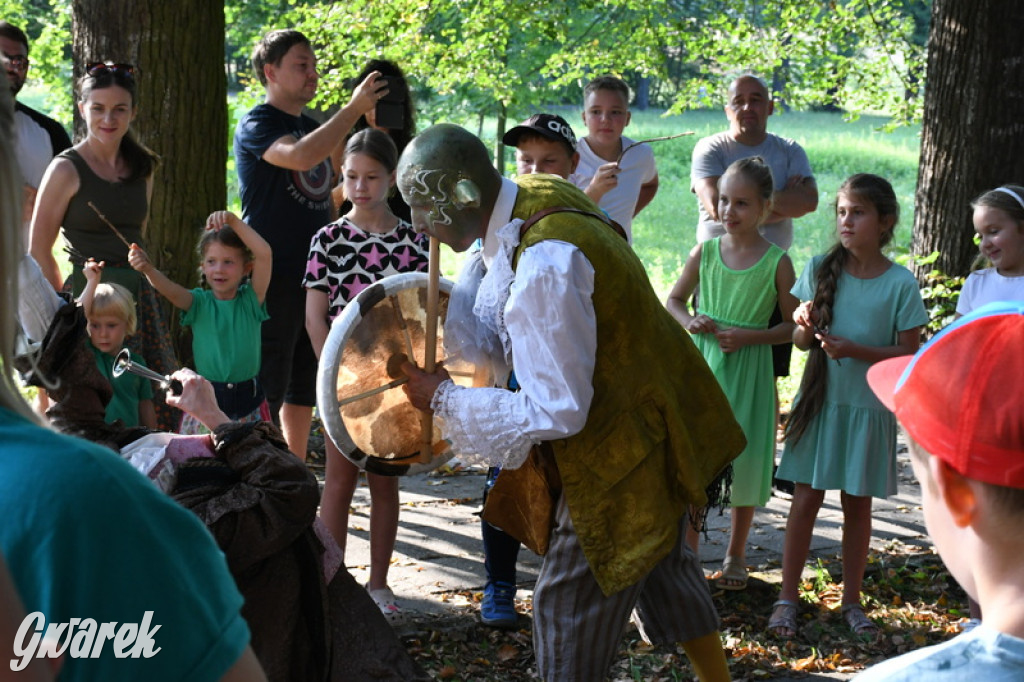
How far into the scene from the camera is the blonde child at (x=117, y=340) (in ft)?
14.6

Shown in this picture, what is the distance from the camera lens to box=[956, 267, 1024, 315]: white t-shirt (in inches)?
191

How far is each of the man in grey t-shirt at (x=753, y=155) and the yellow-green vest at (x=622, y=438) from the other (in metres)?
3.04

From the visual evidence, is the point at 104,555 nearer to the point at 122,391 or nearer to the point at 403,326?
the point at 403,326

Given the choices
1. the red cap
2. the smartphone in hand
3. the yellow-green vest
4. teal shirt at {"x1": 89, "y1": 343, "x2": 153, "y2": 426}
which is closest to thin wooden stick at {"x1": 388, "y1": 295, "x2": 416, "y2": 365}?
the yellow-green vest

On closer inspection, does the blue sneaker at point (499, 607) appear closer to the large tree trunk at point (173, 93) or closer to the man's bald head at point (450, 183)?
the man's bald head at point (450, 183)

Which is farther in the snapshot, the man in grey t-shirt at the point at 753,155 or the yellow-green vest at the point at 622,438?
the man in grey t-shirt at the point at 753,155

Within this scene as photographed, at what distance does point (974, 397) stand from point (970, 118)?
6220 mm

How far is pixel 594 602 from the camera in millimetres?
3131

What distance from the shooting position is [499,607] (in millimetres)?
4527

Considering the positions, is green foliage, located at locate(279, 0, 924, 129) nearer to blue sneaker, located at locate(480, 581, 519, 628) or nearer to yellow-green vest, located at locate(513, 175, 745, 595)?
blue sneaker, located at locate(480, 581, 519, 628)

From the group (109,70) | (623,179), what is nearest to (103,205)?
(109,70)

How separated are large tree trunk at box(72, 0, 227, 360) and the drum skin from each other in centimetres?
278

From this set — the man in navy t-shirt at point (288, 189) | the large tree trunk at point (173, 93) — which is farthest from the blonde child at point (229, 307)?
the large tree trunk at point (173, 93)

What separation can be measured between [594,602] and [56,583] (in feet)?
7.42
